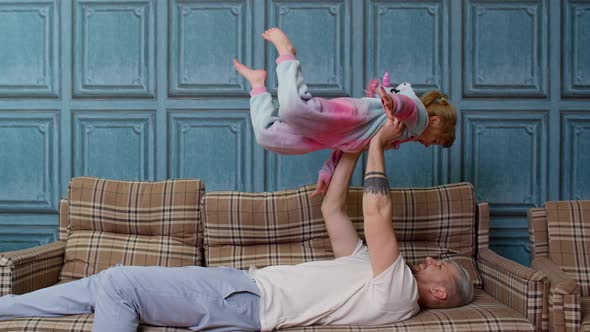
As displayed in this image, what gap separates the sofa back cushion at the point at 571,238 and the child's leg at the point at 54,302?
2.02 metres

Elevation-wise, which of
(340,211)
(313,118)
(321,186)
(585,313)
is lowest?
(585,313)

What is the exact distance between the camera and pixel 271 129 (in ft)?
7.39

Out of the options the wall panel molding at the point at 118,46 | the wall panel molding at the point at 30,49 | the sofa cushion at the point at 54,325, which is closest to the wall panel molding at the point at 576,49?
the wall panel molding at the point at 118,46

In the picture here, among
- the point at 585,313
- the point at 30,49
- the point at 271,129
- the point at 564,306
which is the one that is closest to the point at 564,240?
the point at 585,313

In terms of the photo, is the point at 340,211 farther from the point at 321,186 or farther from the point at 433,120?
the point at 433,120

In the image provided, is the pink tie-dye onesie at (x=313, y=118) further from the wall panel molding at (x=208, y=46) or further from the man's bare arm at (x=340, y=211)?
the wall panel molding at (x=208, y=46)

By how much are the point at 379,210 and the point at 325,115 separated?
1.31 ft

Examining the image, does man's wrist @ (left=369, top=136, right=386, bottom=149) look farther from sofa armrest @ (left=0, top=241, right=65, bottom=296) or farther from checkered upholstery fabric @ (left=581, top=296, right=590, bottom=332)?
sofa armrest @ (left=0, top=241, right=65, bottom=296)

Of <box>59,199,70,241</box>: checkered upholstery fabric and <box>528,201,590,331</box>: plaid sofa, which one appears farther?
<box>59,199,70,241</box>: checkered upholstery fabric

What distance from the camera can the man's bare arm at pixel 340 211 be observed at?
2611 mm

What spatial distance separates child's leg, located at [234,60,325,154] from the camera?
2254 mm

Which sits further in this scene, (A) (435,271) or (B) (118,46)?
(B) (118,46)

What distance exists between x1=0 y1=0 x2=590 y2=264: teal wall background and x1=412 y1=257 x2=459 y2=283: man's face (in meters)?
1.09

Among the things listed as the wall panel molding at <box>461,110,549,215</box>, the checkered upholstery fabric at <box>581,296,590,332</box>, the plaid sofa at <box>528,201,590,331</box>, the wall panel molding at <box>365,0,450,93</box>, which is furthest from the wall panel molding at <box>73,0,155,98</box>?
the checkered upholstery fabric at <box>581,296,590,332</box>
